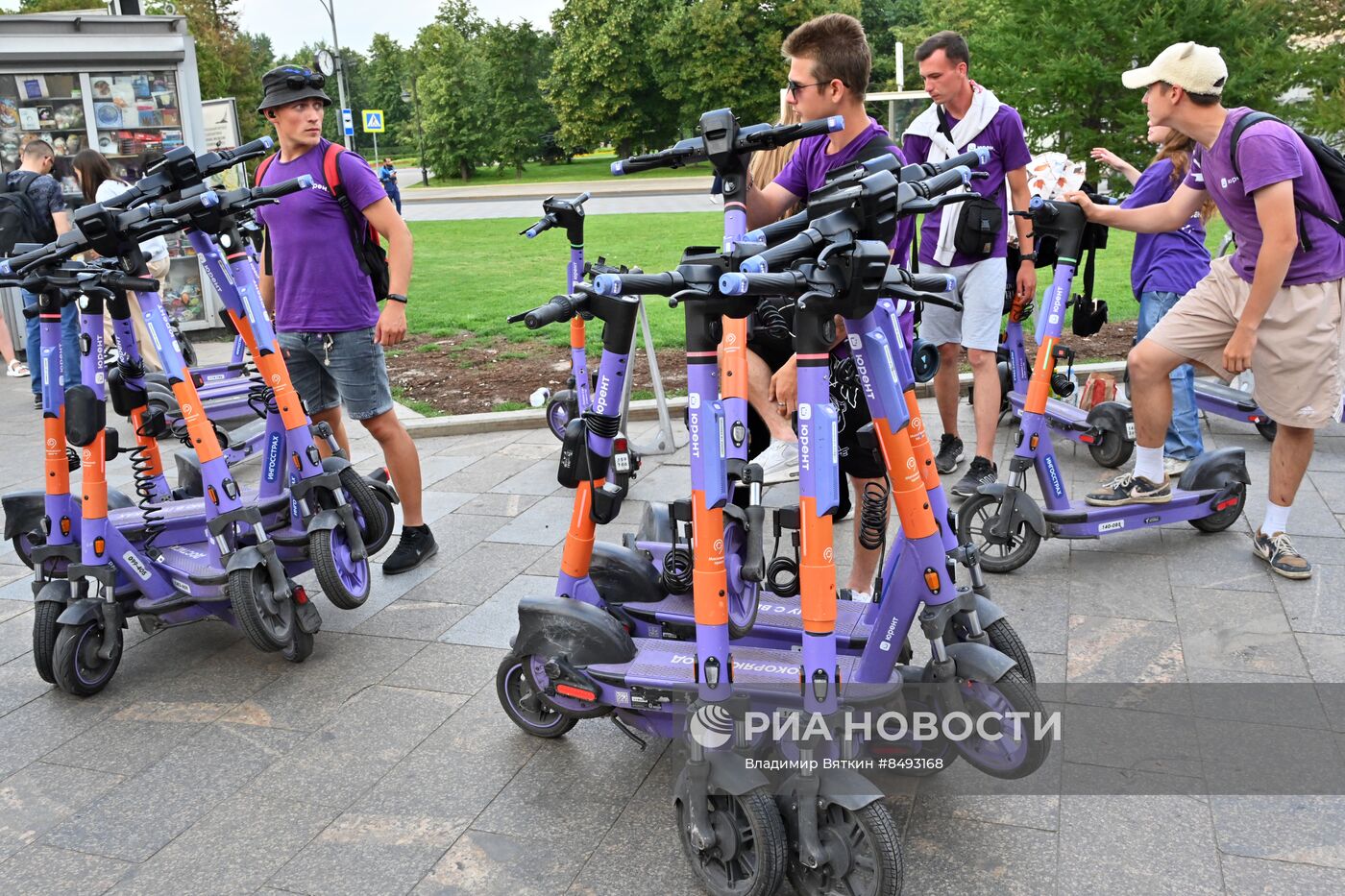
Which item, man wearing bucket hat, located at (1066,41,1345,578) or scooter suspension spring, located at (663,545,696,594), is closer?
scooter suspension spring, located at (663,545,696,594)

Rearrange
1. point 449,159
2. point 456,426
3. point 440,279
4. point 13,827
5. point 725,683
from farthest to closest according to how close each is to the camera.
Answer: point 449,159 < point 440,279 < point 456,426 < point 13,827 < point 725,683

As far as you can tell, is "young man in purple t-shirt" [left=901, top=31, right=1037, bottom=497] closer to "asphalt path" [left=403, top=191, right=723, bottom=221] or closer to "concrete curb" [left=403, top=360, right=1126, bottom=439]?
"concrete curb" [left=403, top=360, right=1126, bottom=439]

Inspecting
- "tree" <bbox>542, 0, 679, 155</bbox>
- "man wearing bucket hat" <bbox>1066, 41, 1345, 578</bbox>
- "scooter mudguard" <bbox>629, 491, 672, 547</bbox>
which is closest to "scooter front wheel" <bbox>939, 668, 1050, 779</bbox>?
"scooter mudguard" <bbox>629, 491, 672, 547</bbox>

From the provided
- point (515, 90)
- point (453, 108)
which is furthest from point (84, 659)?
point (515, 90)

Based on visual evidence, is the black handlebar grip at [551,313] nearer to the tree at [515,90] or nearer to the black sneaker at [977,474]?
the black sneaker at [977,474]

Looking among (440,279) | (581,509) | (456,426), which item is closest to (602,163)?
(440,279)

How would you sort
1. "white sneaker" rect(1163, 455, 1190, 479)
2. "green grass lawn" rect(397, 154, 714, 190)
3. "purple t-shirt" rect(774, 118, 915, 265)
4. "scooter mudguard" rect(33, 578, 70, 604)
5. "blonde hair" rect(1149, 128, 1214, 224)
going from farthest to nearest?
"green grass lawn" rect(397, 154, 714, 190)
"white sneaker" rect(1163, 455, 1190, 479)
"blonde hair" rect(1149, 128, 1214, 224)
"scooter mudguard" rect(33, 578, 70, 604)
"purple t-shirt" rect(774, 118, 915, 265)

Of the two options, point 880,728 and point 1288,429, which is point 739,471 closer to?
point 880,728

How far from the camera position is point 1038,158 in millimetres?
6531

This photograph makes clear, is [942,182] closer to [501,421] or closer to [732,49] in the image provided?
[501,421]

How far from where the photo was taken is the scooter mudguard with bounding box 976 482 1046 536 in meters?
4.60

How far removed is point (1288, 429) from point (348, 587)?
3999mm

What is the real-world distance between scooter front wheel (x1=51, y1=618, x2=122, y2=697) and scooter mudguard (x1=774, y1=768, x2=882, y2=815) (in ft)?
9.20

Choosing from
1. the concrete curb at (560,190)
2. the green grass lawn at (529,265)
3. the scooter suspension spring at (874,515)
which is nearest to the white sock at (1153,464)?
the scooter suspension spring at (874,515)
